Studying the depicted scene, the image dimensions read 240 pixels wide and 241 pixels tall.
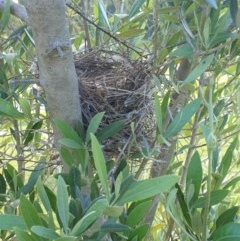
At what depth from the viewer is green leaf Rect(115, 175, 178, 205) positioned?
22.3 inches

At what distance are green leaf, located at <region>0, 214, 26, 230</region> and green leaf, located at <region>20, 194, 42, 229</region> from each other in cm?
2

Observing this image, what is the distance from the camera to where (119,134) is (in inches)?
35.3

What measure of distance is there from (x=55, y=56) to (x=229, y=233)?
0.33 meters

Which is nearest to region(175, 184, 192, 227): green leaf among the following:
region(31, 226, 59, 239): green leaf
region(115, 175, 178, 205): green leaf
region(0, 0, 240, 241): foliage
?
region(0, 0, 240, 241): foliage

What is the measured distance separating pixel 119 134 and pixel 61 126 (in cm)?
19

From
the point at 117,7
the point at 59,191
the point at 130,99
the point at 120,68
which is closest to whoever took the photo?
the point at 59,191

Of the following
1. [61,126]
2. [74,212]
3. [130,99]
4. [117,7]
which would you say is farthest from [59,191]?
[117,7]

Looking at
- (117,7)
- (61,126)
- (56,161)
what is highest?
(117,7)

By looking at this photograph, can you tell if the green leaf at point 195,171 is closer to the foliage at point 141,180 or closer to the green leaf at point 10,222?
the foliage at point 141,180

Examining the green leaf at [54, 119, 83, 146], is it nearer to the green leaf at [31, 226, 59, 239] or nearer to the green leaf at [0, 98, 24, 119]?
the green leaf at [0, 98, 24, 119]

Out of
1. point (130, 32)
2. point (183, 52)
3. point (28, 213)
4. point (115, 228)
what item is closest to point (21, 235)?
point (28, 213)

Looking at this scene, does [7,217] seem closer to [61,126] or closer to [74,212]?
[74,212]

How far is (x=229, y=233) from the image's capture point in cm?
64

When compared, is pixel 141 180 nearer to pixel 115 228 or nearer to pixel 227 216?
pixel 115 228
